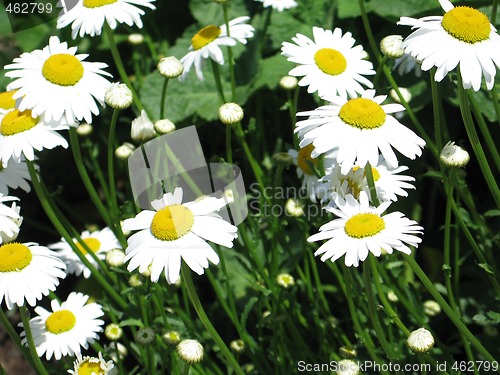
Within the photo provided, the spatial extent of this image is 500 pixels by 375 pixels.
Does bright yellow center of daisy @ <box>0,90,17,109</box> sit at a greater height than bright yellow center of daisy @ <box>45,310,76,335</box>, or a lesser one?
greater

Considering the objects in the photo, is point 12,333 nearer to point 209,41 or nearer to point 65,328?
point 65,328

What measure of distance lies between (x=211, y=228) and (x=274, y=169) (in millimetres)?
935

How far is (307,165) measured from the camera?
1.70 m

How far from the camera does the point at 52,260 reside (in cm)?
140

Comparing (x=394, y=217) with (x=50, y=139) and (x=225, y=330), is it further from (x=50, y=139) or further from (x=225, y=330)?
(x=225, y=330)

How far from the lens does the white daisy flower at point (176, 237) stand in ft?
3.90

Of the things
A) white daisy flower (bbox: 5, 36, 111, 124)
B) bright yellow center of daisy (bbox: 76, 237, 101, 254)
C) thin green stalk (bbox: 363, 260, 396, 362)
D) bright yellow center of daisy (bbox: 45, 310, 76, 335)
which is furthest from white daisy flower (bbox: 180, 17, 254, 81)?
thin green stalk (bbox: 363, 260, 396, 362)

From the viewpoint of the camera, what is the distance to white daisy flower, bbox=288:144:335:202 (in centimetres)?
165

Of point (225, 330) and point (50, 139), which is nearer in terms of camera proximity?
point (50, 139)

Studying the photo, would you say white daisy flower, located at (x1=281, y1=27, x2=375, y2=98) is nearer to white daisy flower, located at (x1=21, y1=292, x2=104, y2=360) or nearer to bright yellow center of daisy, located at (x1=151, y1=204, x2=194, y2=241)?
bright yellow center of daisy, located at (x1=151, y1=204, x2=194, y2=241)

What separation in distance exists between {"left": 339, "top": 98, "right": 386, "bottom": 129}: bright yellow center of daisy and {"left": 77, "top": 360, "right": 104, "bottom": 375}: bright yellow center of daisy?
66 cm

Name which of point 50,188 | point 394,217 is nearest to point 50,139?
point 394,217

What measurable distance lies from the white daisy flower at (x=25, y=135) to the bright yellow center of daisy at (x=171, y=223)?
0.30 m

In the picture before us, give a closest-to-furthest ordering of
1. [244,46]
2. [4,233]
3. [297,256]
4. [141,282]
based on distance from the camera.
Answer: [4,233]
[141,282]
[297,256]
[244,46]
